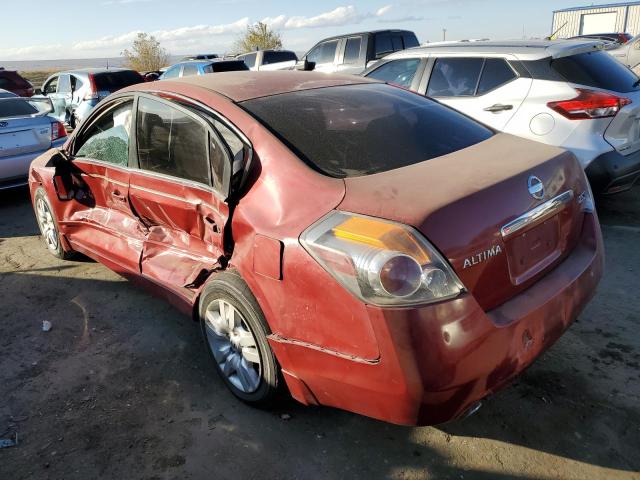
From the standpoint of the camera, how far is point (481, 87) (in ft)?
17.7

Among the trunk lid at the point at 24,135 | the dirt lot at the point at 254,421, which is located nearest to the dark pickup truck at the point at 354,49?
the trunk lid at the point at 24,135

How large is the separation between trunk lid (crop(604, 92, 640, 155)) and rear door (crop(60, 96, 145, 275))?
3958 mm

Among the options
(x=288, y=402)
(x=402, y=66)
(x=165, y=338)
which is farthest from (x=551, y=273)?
(x=402, y=66)

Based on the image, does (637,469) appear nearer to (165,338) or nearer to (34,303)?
(165,338)

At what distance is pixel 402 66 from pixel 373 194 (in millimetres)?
4675

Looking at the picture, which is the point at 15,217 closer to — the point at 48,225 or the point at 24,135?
the point at 24,135

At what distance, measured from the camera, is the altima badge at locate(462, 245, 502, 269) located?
2.01 metres

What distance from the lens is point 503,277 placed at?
2.17 meters

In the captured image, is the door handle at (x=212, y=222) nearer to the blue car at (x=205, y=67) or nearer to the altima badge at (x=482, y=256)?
the altima badge at (x=482, y=256)

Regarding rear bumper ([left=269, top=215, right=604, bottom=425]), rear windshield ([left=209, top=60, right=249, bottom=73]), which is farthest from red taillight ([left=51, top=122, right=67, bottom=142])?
rear windshield ([left=209, top=60, right=249, bottom=73])

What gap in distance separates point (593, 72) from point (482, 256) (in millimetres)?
3711

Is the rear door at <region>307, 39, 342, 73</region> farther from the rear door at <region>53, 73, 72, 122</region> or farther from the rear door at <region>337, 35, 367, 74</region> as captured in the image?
the rear door at <region>53, 73, 72, 122</region>

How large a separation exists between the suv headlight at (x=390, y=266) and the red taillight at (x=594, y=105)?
3.41 m

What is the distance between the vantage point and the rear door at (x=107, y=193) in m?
3.56
